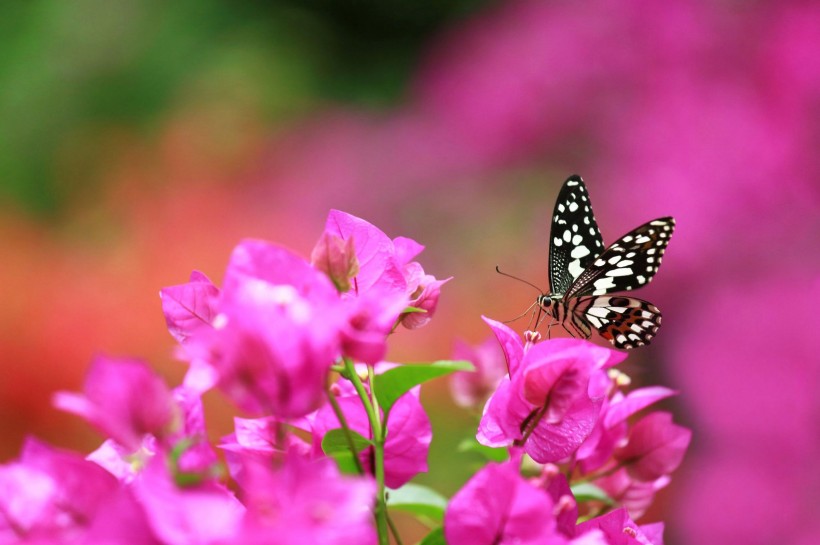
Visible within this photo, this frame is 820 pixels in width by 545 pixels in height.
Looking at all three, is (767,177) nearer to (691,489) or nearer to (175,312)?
(691,489)

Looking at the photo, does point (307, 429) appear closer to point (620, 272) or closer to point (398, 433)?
point (398, 433)

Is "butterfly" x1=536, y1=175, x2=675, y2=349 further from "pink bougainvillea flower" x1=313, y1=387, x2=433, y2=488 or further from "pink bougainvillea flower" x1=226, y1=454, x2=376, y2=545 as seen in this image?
"pink bougainvillea flower" x1=226, y1=454, x2=376, y2=545

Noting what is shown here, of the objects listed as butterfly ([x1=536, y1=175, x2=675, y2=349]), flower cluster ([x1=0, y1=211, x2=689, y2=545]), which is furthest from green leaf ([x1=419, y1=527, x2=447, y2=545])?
butterfly ([x1=536, y1=175, x2=675, y2=349])

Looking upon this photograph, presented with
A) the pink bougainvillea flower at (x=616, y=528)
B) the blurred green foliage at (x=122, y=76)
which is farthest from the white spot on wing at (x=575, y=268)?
the blurred green foliage at (x=122, y=76)

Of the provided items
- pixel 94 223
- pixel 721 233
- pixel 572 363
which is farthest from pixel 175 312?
pixel 94 223

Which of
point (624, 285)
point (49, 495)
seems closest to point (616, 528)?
point (49, 495)

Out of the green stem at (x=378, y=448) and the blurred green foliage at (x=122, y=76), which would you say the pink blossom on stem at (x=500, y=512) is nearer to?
the green stem at (x=378, y=448)
